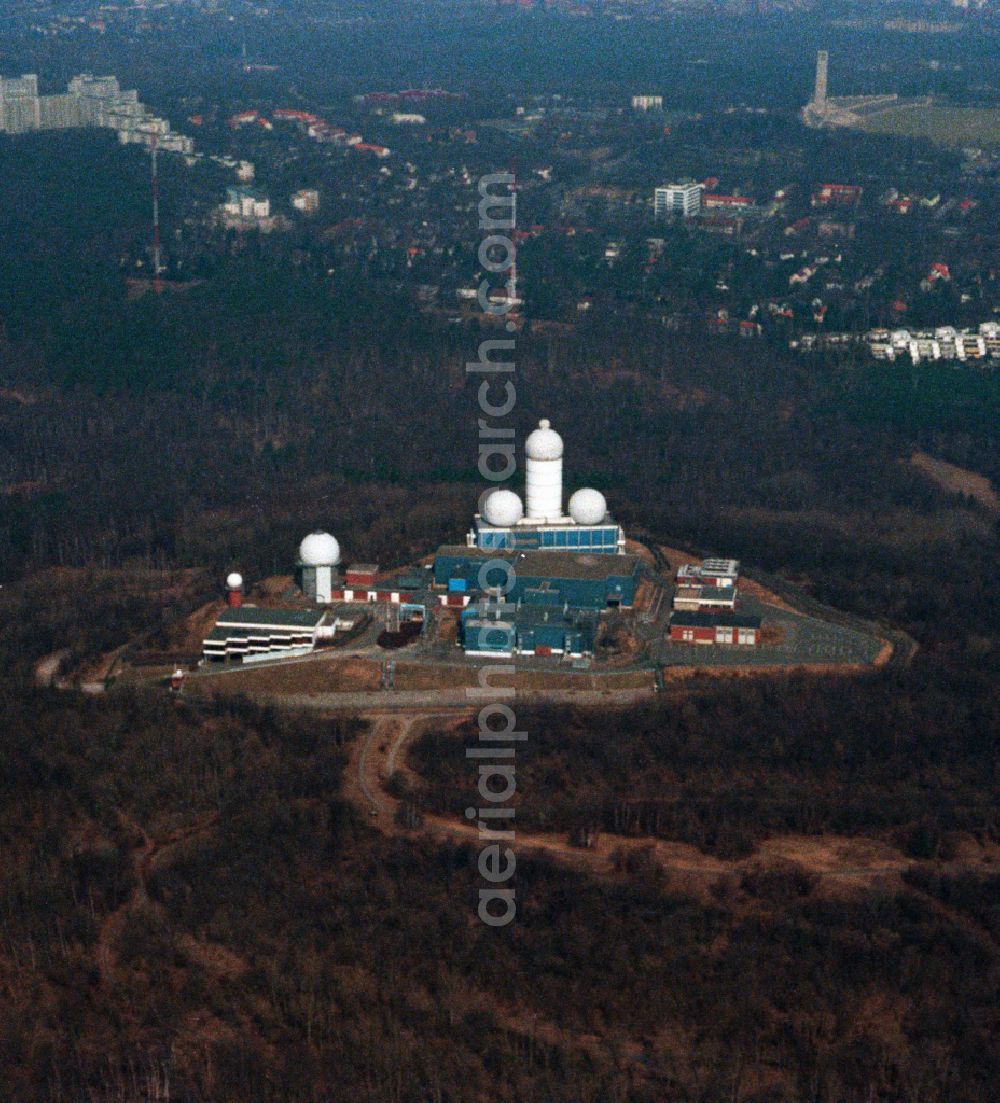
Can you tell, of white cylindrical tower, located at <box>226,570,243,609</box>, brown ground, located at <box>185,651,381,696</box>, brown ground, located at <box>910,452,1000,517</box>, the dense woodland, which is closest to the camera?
the dense woodland

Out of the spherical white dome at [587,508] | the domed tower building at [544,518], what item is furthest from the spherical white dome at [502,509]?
the spherical white dome at [587,508]

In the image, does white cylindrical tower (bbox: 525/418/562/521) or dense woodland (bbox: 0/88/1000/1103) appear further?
white cylindrical tower (bbox: 525/418/562/521)

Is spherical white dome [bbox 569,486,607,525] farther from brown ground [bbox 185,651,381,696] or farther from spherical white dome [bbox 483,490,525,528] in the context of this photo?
brown ground [bbox 185,651,381,696]

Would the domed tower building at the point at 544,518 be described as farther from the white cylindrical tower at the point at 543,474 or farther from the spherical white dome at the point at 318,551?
the spherical white dome at the point at 318,551

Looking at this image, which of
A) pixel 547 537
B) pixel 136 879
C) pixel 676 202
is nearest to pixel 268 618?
pixel 547 537

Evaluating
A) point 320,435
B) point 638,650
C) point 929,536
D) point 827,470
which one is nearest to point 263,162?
point 320,435

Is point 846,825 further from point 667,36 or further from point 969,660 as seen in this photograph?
point 667,36

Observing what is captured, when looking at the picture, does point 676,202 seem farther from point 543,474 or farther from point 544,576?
point 544,576

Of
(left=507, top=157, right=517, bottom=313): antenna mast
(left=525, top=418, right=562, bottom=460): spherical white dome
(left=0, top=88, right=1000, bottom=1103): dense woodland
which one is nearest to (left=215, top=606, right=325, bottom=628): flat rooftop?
(left=0, top=88, right=1000, bottom=1103): dense woodland
